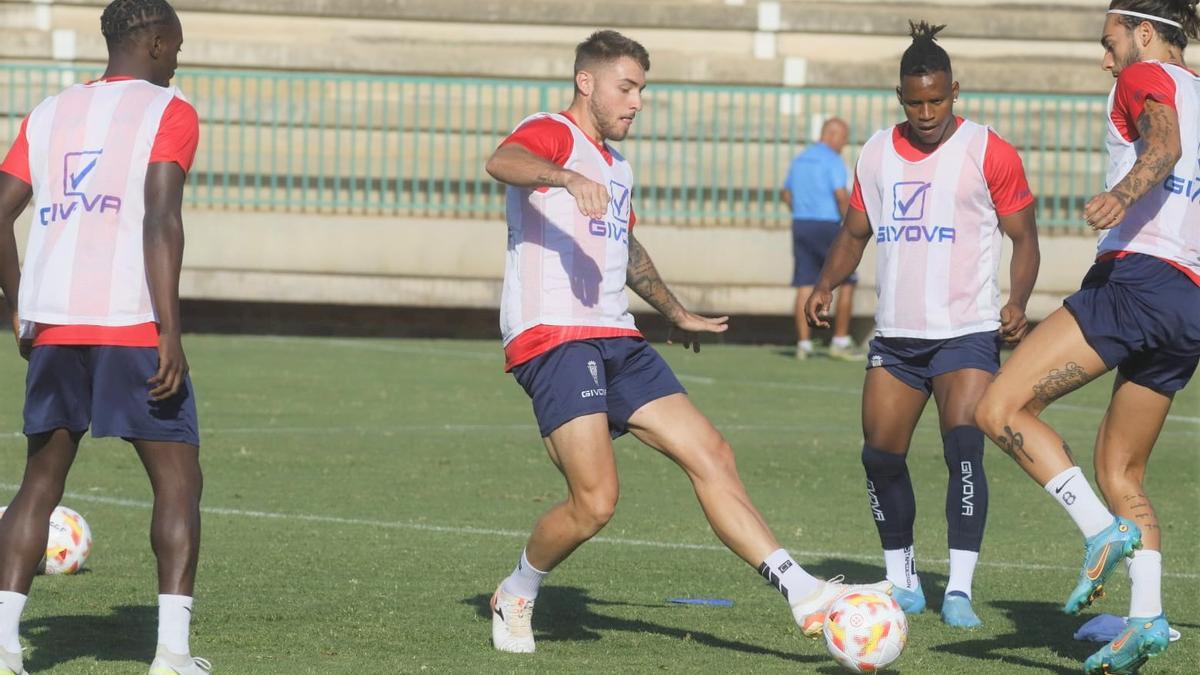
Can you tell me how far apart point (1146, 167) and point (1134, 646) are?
1457 mm

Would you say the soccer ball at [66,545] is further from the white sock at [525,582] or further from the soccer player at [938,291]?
the soccer player at [938,291]

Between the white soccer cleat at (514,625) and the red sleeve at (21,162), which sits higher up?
the red sleeve at (21,162)

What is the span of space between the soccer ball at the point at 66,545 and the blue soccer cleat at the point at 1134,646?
396 centimetres

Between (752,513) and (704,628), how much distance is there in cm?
76

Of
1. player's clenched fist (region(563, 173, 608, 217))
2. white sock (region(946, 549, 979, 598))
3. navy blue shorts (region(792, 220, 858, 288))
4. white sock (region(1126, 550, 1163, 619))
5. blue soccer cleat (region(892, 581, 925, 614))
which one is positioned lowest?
navy blue shorts (region(792, 220, 858, 288))

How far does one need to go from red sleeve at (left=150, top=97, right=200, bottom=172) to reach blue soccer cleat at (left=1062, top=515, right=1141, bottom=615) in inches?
114

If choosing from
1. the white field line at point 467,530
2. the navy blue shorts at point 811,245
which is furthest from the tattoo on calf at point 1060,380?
the navy blue shorts at point 811,245

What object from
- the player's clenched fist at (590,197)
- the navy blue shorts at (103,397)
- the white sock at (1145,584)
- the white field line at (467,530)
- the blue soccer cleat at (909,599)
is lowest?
the white field line at (467,530)

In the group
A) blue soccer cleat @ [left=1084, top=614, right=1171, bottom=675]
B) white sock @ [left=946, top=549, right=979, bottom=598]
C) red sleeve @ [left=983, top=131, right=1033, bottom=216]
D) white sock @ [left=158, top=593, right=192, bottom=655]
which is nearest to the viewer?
white sock @ [left=158, top=593, right=192, bottom=655]

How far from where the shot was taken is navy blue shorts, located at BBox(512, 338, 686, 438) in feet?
21.5

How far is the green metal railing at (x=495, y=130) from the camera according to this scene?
69.5ft

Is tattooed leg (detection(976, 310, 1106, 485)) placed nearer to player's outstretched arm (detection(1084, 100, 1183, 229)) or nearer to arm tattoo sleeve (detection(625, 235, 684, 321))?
player's outstretched arm (detection(1084, 100, 1183, 229))

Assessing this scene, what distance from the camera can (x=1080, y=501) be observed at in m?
6.12

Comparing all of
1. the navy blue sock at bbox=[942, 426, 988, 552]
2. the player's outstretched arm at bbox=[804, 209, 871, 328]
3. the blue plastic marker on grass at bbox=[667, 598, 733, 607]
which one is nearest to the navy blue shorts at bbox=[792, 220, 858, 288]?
the player's outstretched arm at bbox=[804, 209, 871, 328]
